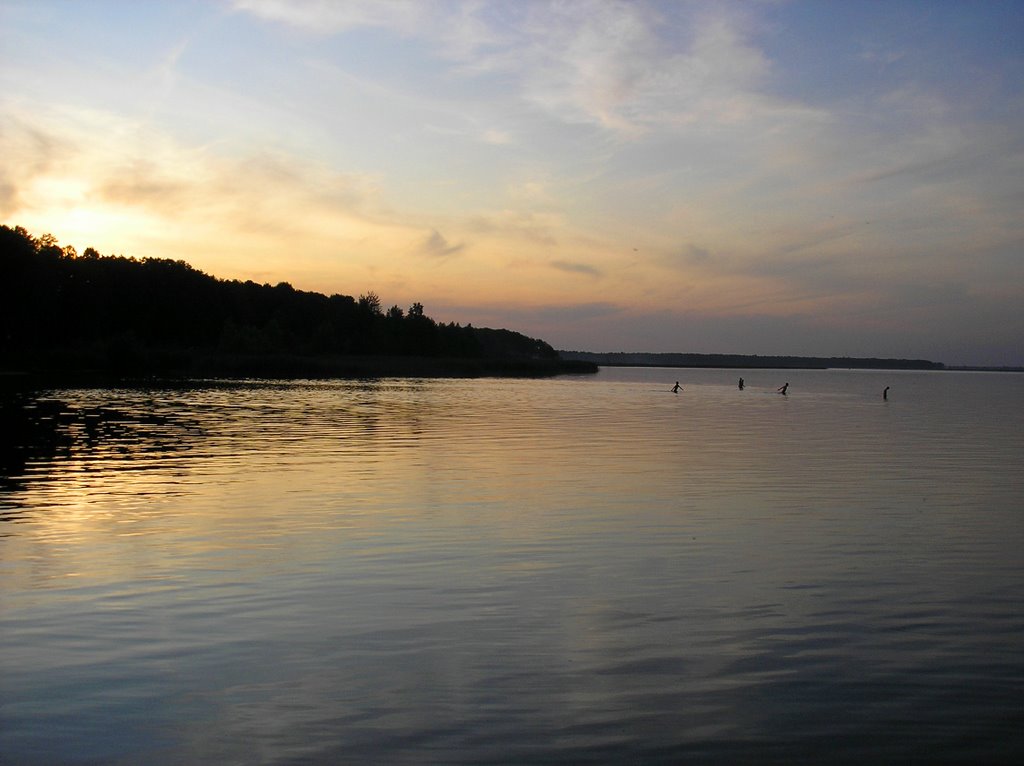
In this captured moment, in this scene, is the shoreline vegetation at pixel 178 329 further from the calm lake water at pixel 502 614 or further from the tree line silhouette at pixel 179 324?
the calm lake water at pixel 502 614

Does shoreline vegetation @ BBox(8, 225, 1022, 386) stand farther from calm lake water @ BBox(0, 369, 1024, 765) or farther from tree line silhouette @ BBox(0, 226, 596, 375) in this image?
calm lake water @ BBox(0, 369, 1024, 765)

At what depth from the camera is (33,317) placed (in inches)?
4173

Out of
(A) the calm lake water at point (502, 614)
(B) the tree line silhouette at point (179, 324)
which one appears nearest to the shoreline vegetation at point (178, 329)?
(B) the tree line silhouette at point (179, 324)

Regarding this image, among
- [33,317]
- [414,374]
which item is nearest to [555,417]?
[33,317]

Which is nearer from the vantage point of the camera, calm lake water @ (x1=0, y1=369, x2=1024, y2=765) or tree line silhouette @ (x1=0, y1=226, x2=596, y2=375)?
calm lake water @ (x1=0, y1=369, x2=1024, y2=765)

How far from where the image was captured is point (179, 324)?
13625 cm

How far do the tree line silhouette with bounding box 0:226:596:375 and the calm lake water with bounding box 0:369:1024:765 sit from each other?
262 ft

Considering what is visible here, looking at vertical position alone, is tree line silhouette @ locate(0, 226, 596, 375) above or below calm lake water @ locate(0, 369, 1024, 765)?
above

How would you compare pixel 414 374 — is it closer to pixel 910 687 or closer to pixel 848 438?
pixel 848 438

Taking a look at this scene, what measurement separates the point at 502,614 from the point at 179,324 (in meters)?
136

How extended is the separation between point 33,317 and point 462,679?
11340cm

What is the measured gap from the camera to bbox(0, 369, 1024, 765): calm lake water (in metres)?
7.08

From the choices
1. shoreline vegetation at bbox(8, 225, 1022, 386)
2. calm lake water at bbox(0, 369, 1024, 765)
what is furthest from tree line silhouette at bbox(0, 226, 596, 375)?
calm lake water at bbox(0, 369, 1024, 765)

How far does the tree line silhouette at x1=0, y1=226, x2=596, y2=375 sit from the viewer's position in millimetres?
95375
